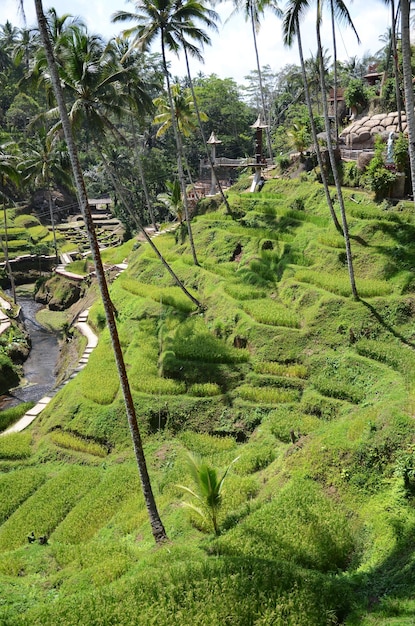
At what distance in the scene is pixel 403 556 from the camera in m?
8.49

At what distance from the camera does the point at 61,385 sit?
19.8 meters

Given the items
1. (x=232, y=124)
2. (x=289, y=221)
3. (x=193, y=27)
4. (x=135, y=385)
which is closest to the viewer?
(x=135, y=385)

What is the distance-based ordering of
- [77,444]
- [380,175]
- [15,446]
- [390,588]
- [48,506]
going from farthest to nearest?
[380,175] → [15,446] → [77,444] → [48,506] → [390,588]

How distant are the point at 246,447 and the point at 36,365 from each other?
1612 cm

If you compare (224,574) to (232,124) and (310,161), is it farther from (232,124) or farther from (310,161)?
(232,124)

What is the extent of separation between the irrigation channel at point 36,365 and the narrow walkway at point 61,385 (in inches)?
102

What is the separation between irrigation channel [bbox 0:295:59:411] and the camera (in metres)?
22.3

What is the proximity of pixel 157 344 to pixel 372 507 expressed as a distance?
445 inches

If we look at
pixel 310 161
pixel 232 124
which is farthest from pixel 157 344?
pixel 232 124

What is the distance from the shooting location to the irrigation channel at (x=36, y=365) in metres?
22.3

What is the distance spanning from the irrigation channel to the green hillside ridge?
153 inches

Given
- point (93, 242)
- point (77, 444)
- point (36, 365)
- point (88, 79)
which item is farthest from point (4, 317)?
point (93, 242)

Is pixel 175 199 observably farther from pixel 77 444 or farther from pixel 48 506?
pixel 48 506

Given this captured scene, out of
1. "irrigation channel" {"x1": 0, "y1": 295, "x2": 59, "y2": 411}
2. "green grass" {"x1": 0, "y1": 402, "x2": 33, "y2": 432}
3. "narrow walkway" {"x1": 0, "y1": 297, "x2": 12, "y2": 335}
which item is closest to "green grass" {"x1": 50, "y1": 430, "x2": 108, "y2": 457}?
"green grass" {"x1": 0, "y1": 402, "x2": 33, "y2": 432}
